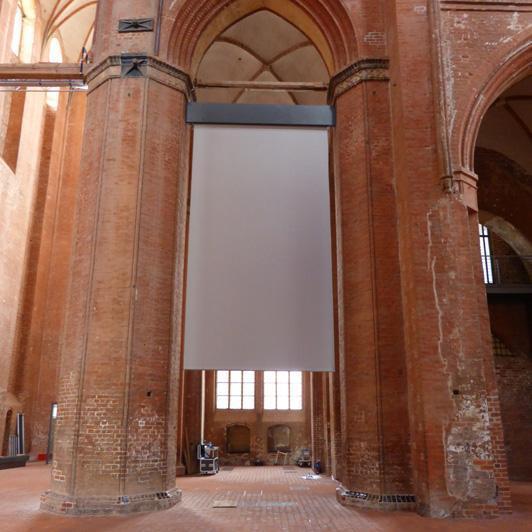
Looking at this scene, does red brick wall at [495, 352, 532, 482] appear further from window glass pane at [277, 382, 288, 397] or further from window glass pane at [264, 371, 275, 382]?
window glass pane at [264, 371, 275, 382]

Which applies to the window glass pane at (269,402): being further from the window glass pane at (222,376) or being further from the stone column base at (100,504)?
the stone column base at (100,504)

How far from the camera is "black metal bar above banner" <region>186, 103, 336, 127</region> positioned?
11195 mm

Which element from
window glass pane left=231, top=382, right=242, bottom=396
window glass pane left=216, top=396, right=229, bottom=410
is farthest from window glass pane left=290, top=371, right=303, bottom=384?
window glass pane left=216, top=396, right=229, bottom=410

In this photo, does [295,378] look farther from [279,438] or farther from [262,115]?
[262,115]

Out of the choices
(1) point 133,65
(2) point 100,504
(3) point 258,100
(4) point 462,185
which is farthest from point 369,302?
(3) point 258,100

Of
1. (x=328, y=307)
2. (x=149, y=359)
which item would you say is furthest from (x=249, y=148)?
(x=149, y=359)

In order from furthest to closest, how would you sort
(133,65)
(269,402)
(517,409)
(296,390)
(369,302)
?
(296,390) → (269,402) → (517,409) → (133,65) → (369,302)

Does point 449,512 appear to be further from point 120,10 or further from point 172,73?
point 120,10

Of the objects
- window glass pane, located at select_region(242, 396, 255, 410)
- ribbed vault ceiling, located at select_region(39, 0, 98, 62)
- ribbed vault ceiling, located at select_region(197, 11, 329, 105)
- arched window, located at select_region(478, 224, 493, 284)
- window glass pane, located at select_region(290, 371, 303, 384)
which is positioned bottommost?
window glass pane, located at select_region(242, 396, 255, 410)

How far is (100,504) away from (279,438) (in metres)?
13.8

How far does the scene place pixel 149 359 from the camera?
9375 mm

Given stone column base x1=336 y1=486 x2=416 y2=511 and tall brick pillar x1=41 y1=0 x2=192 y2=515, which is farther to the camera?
tall brick pillar x1=41 y1=0 x2=192 y2=515

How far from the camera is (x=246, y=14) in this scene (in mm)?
12531

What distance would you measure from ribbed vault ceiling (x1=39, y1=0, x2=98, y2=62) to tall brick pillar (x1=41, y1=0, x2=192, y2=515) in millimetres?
9460
